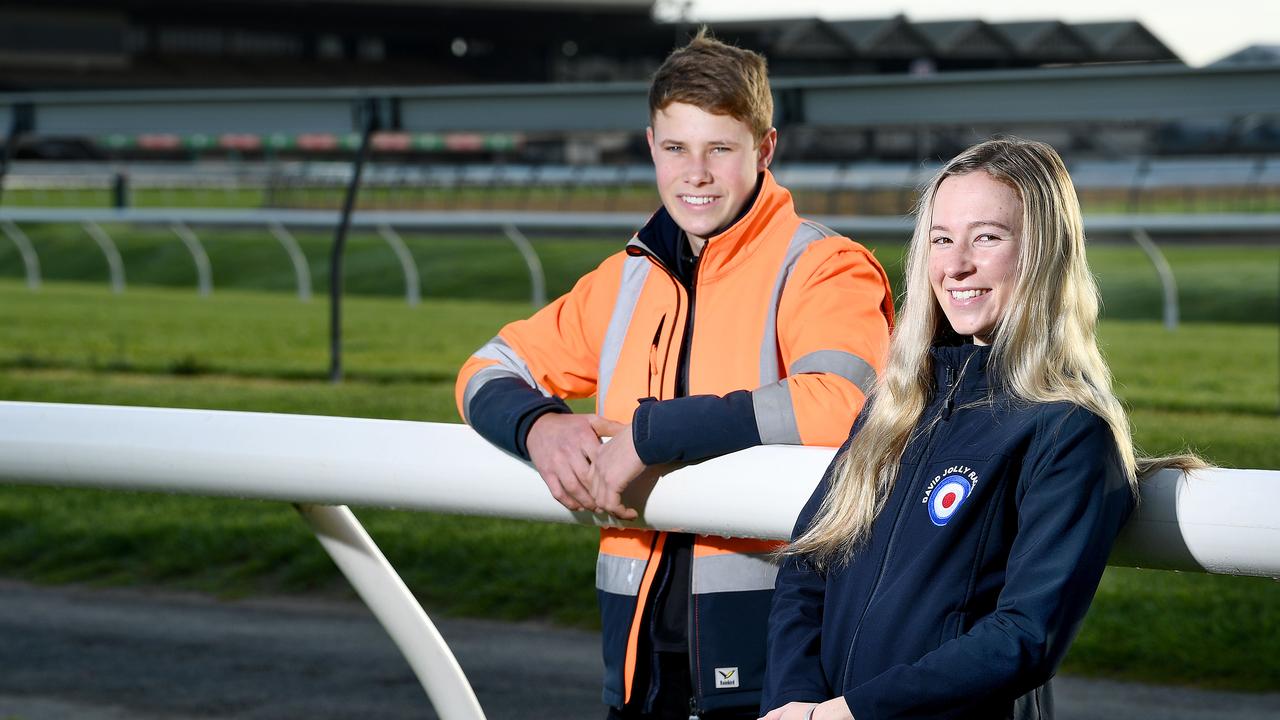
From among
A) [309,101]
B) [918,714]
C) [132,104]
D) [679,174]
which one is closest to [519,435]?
[679,174]

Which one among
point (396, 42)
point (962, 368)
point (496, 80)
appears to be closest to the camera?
point (962, 368)

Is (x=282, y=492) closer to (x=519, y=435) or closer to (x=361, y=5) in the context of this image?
(x=519, y=435)

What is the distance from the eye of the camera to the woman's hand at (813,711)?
5.01 ft

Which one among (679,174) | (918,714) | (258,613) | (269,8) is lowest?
(258,613)

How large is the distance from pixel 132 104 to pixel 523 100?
7.88 ft

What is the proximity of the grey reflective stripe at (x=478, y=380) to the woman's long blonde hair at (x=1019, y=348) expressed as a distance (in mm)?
694

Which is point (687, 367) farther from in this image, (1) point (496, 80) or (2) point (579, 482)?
(1) point (496, 80)

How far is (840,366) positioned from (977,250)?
43cm

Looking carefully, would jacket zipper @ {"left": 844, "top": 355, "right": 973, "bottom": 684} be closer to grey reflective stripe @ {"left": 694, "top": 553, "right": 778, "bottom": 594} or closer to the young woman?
the young woman

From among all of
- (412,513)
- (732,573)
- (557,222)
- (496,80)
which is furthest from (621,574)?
(496,80)

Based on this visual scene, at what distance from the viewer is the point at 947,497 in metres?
1.55

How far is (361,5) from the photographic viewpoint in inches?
2372

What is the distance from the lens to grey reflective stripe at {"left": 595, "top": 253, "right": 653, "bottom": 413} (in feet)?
7.52

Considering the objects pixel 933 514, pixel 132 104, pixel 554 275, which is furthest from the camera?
pixel 554 275
